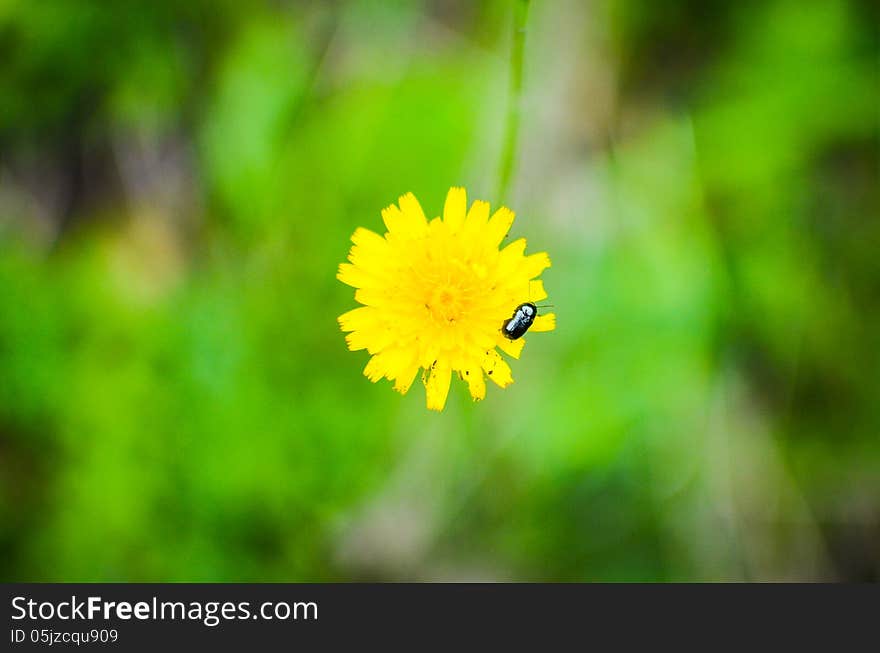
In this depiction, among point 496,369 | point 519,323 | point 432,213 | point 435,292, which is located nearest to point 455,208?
point 435,292

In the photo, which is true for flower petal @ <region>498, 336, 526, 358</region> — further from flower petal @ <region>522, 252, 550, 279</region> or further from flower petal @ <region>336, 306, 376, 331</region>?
flower petal @ <region>336, 306, 376, 331</region>

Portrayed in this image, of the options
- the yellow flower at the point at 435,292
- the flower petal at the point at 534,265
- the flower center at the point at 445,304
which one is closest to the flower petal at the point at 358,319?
the yellow flower at the point at 435,292

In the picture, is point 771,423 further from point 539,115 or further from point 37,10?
point 37,10

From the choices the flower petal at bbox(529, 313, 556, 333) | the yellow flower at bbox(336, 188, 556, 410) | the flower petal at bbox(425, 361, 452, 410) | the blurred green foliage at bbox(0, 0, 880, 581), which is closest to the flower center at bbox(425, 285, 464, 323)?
the yellow flower at bbox(336, 188, 556, 410)

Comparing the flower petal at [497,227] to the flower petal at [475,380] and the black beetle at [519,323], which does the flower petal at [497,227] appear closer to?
the black beetle at [519,323]
